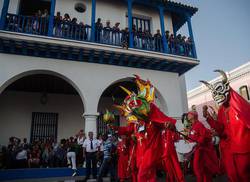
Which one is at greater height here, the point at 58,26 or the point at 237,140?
the point at 58,26

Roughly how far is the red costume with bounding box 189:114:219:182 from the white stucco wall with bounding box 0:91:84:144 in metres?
7.22

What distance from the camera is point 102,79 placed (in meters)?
8.72

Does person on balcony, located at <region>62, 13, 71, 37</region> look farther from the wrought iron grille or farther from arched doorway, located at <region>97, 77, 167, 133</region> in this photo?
the wrought iron grille

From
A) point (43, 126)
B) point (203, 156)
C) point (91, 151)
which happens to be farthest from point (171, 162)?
point (43, 126)

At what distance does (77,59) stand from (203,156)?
597cm

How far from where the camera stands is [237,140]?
3303 mm

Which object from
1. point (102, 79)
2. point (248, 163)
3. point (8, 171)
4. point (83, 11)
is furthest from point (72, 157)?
point (83, 11)

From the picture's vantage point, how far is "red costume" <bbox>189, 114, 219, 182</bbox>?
15.5 feet

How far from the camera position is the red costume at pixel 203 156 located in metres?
4.72

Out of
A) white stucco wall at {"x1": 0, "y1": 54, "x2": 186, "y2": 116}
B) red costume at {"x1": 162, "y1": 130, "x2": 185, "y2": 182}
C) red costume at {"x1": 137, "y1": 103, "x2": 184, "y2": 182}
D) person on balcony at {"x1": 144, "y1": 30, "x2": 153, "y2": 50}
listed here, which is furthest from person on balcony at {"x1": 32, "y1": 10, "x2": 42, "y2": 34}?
red costume at {"x1": 162, "y1": 130, "x2": 185, "y2": 182}

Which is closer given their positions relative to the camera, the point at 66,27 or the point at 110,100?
the point at 66,27

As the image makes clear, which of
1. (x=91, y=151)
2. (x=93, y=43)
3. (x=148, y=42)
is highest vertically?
(x=148, y=42)

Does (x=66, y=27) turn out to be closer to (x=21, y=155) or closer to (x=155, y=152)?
(x=21, y=155)

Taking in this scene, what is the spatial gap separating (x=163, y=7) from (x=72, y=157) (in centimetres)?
812
